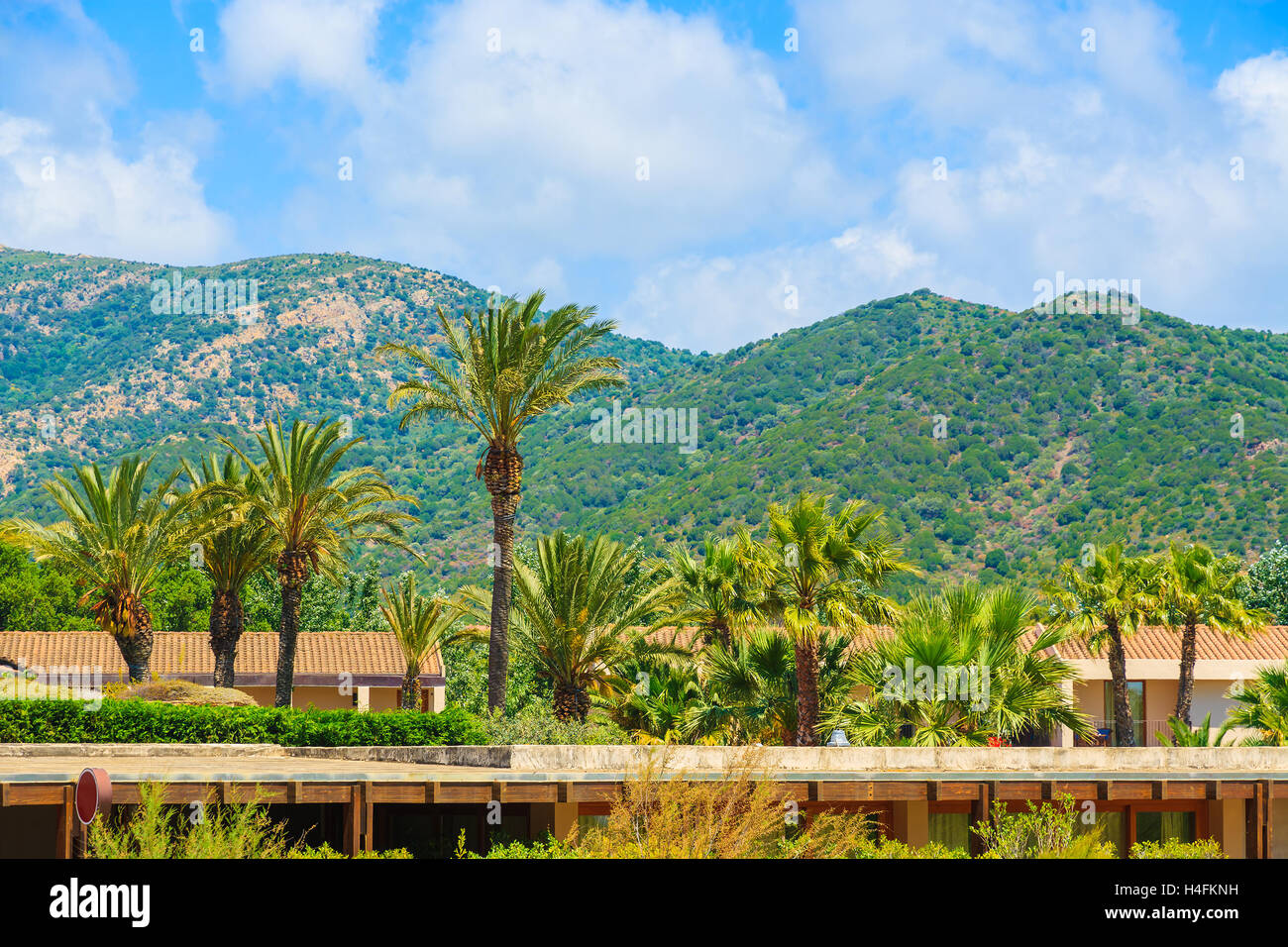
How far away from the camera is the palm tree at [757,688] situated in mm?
30219

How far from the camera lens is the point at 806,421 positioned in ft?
335

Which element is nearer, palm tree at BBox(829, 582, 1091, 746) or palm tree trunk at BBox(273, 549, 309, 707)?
palm tree at BBox(829, 582, 1091, 746)

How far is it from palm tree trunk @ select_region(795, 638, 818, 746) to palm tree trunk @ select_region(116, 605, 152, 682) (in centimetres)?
1734

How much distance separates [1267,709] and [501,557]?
693 inches

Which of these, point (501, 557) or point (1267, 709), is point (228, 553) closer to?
A: point (501, 557)

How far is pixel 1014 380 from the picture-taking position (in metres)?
101

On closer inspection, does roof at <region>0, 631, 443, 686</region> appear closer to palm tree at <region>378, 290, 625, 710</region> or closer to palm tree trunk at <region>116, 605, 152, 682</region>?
palm tree trunk at <region>116, 605, 152, 682</region>

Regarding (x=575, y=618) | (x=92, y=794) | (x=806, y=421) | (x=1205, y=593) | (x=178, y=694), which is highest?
(x=806, y=421)

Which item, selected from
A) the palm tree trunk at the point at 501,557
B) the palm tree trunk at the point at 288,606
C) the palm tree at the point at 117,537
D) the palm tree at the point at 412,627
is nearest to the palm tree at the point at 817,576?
the palm tree trunk at the point at 501,557

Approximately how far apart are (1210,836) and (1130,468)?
6360 cm

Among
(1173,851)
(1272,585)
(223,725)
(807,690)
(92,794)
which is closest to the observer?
(92,794)

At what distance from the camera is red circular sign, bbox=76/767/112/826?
14.0m

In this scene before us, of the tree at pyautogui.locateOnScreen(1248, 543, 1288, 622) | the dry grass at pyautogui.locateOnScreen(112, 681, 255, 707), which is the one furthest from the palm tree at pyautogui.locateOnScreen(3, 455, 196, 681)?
the tree at pyautogui.locateOnScreen(1248, 543, 1288, 622)

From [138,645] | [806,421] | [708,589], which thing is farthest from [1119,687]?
[806,421]
